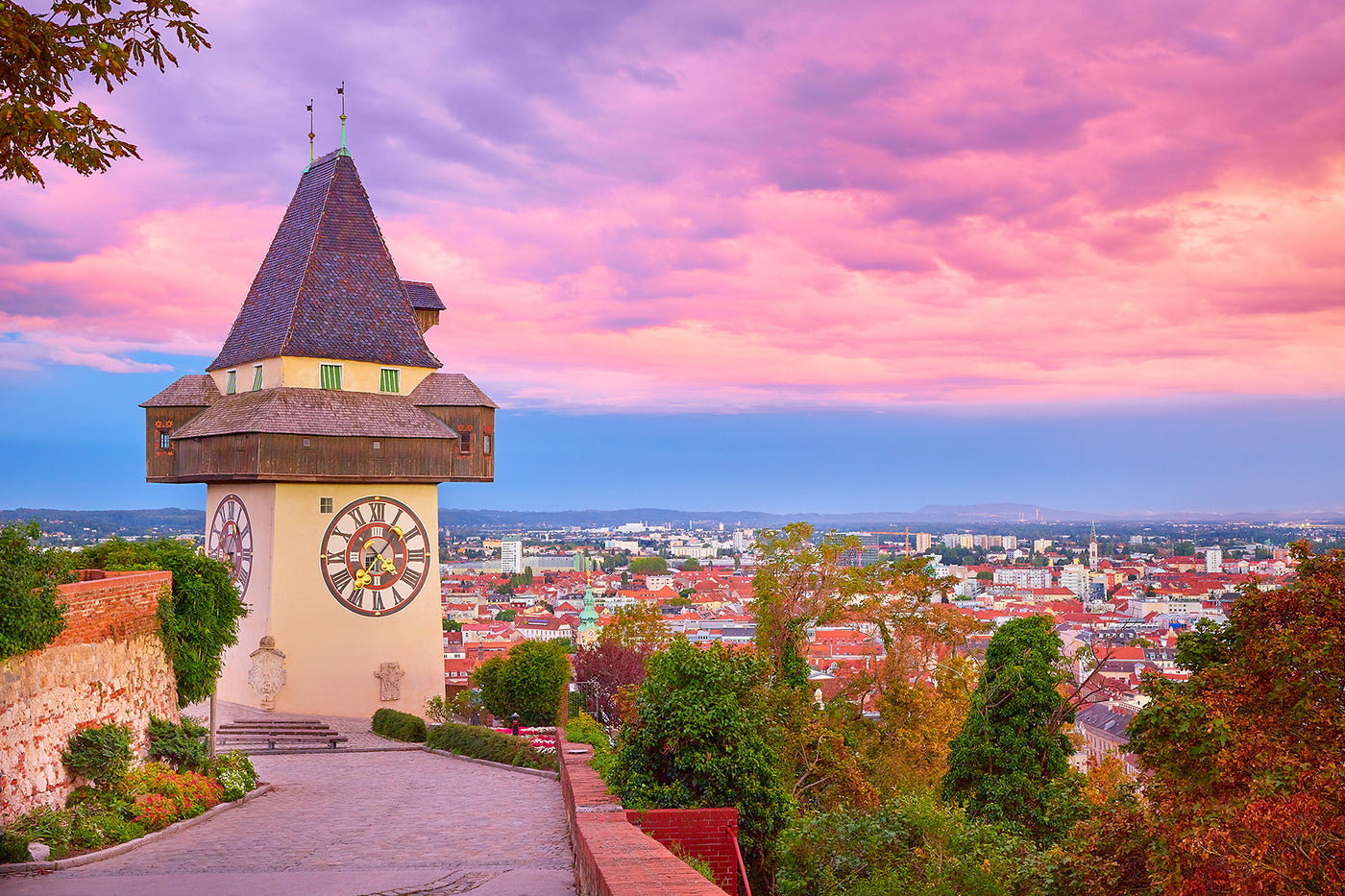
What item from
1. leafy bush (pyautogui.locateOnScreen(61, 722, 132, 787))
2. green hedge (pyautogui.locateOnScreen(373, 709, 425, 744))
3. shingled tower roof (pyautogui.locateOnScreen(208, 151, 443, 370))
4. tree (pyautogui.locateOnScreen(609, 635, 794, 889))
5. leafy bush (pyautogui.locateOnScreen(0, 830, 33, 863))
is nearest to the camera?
tree (pyautogui.locateOnScreen(609, 635, 794, 889))

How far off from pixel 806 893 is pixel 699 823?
51.6 inches

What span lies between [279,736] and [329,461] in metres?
5.62

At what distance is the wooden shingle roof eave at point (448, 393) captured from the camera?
88.2ft

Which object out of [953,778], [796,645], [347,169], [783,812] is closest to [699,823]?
[783,812]

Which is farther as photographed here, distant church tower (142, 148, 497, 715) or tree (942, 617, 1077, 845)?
distant church tower (142, 148, 497, 715)

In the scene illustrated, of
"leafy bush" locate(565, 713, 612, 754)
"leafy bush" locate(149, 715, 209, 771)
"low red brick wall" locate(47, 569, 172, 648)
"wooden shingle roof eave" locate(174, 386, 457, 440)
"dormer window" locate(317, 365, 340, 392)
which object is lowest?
"leafy bush" locate(565, 713, 612, 754)

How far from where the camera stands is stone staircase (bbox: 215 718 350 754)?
22.7m

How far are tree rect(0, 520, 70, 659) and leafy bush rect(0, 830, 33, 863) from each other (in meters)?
1.66

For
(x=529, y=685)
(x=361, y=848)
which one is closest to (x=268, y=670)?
(x=529, y=685)

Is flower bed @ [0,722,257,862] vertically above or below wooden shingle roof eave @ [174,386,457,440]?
below

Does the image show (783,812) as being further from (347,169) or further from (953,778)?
(347,169)

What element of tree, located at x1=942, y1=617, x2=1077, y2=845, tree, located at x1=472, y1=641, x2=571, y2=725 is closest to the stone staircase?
tree, located at x1=472, y1=641, x2=571, y2=725

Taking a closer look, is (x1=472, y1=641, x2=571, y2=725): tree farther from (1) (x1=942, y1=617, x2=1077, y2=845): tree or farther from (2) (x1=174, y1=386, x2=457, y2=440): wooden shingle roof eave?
(1) (x1=942, y1=617, x2=1077, y2=845): tree

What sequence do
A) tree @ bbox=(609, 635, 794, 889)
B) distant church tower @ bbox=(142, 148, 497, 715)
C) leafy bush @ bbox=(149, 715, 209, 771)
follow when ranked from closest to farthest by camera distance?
1. tree @ bbox=(609, 635, 794, 889)
2. leafy bush @ bbox=(149, 715, 209, 771)
3. distant church tower @ bbox=(142, 148, 497, 715)
